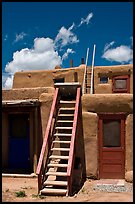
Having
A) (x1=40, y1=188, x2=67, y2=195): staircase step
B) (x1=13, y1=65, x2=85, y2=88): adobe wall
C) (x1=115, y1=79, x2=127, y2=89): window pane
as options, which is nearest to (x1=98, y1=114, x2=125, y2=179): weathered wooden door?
(x1=40, y1=188, x2=67, y2=195): staircase step

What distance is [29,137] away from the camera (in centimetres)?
1181

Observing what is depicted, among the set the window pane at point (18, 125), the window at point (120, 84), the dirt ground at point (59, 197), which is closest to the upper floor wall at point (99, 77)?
the window at point (120, 84)

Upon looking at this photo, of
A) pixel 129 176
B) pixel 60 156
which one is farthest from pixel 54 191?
pixel 129 176

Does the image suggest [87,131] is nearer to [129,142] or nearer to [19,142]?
[129,142]

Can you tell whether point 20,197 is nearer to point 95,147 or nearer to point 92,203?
point 92,203

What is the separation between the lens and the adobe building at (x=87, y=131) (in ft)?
34.5

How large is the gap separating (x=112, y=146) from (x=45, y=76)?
11.2 metres

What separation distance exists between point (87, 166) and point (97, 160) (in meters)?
0.42

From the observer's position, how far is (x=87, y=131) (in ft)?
35.0

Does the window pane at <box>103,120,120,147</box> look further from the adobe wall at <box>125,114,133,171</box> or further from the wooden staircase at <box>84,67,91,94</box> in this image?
the wooden staircase at <box>84,67,91,94</box>

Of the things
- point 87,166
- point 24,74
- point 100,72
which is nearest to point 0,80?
point 87,166

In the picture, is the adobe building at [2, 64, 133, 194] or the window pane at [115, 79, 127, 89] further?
the window pane at [115, 79, 127, 89]

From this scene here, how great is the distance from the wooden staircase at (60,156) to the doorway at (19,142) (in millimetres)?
1500

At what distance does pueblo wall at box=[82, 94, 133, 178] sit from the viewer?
1044cm
